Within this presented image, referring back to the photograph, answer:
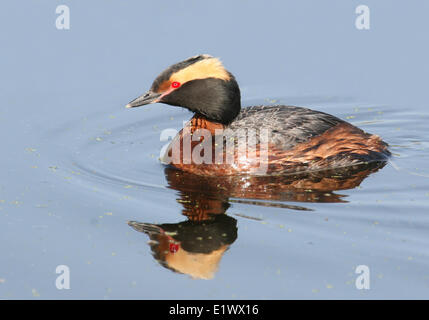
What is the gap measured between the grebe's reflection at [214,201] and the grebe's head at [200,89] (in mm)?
913

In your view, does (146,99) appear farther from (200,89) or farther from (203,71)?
(203,71)

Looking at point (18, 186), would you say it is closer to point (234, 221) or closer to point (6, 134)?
point (6, 134)

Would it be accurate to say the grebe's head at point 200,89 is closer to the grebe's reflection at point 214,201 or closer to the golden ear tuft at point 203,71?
the golden ear tuft at point 203,71

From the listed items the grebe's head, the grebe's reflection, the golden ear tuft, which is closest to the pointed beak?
the grebe's head

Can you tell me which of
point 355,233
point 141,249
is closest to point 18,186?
point 141,249

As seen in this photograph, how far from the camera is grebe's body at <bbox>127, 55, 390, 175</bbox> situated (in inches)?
406

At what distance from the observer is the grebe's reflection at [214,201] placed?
26.6 feet

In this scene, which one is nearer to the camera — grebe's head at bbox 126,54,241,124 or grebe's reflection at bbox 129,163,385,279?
grebe's reflection at bbox 129,163,385,279

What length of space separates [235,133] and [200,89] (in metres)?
0.75

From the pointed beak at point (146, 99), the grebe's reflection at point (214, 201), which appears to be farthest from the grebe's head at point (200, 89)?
the grebe's reflection at point (214, 201)

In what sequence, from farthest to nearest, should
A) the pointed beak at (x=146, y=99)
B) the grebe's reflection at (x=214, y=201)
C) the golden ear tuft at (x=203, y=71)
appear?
the pointed beak at (x=146, y=99)
the golden ear tuft at (x=203, y=71)
the grebe's reflection at (x=214, y=201)

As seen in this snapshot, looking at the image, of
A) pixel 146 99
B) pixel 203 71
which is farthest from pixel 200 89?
pixel 146 99

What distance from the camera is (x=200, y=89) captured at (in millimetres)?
10398

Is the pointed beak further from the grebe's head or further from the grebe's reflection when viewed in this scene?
the grebe's reflection
